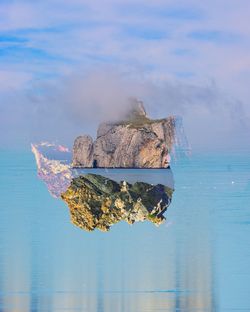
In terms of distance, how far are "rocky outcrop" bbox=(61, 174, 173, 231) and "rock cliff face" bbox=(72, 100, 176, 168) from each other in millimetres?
3051

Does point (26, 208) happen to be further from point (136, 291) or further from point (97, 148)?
point (136, 291)

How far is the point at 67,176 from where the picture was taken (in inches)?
1592

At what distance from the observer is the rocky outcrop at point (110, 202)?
38750 mm

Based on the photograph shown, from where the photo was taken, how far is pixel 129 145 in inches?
1849

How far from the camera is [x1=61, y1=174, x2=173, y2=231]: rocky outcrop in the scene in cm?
3875

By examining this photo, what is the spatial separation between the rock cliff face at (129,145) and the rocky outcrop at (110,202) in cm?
305

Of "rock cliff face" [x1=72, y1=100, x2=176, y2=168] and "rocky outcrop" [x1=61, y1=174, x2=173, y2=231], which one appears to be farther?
"rock cliff face" [x1=72, y1=100, x2=176, y2=168]

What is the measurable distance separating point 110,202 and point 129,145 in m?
7.96

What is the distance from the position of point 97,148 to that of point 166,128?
17.0 ft

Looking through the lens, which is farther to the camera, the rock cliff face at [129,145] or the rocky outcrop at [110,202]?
the rock cliff face at [129,145]

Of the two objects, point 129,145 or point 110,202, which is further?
point 129,145

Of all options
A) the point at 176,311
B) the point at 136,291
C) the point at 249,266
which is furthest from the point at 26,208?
the point at 176,311

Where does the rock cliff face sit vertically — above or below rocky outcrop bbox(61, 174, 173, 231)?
above

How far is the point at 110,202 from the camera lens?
39.3 metres
